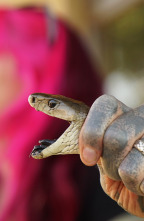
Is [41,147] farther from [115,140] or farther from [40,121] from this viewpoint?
[40,121]

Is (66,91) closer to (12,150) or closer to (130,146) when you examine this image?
(12,150)

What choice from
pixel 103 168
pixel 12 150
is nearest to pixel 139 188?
pixel 103 168

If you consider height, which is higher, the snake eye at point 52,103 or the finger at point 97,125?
the snake eye at point 52,103

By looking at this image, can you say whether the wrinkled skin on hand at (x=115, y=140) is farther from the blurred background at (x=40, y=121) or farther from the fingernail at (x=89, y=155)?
the blurred background at (x=40, y=121)

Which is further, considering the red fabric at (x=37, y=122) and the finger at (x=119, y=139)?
the red fabric at (x=37, y=122)

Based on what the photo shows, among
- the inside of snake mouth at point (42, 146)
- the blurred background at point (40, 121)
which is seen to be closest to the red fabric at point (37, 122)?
the blurred background at point (40, 121)

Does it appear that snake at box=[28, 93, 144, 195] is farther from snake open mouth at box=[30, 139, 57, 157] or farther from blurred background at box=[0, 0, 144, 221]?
blurred background at box=[0, 0, 144, 221]

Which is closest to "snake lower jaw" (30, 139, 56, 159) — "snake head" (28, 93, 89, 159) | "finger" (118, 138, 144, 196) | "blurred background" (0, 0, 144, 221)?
"snake head" (28, 93, 89, 159)
